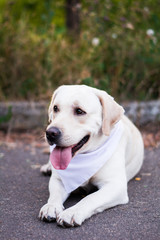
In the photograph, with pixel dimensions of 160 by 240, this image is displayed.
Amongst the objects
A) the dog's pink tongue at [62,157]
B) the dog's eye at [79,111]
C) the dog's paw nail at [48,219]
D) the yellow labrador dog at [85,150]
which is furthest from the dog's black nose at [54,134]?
the dog's paw nail at [48,219]

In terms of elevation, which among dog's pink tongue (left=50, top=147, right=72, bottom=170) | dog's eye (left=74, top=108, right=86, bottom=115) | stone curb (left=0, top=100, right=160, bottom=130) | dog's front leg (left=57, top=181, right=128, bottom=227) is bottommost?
stone curb (left=0, top=100, right=160, bottom=130)

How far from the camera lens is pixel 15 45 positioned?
23.6 ft

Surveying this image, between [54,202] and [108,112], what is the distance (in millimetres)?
969

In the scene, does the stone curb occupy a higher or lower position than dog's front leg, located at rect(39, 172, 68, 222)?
lower

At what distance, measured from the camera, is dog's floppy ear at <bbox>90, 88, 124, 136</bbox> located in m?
3.47

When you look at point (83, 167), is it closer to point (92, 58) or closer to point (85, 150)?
point (85, 150)

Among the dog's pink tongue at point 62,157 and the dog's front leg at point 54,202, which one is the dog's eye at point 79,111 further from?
the dog's front leg at point 54,202

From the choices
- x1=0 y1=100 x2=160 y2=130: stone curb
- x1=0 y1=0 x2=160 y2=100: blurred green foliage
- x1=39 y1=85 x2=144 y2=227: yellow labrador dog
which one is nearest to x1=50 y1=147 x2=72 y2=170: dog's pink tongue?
x1=39 y1=85 x2=144 y2=227: yellow labrador dog

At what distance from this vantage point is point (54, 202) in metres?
3.26

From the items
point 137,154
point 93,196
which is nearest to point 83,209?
point 93,196

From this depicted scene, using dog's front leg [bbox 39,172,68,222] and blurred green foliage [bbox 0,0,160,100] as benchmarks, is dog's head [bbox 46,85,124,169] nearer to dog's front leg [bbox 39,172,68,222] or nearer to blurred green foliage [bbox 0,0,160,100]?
dog's front leg [bbox 39,172,68,222]

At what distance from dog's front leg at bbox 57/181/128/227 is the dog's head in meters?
0.39

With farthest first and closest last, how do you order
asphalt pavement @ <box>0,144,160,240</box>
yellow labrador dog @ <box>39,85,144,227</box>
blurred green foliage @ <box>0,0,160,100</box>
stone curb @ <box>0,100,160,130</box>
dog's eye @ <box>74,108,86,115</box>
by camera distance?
blurred green foliage @ <box>0,0,160,100</box>, stone curb @ <box>0,100,160,130</box>, dog's eye @ <box>74,108,86,115</box>, yellow labrador dog @ <box>39,85,144,227</box>, asphalt pavement @ <box>0,144,160,240</box>

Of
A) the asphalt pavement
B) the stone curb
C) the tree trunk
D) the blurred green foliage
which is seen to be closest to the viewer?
the asphalt pavement
